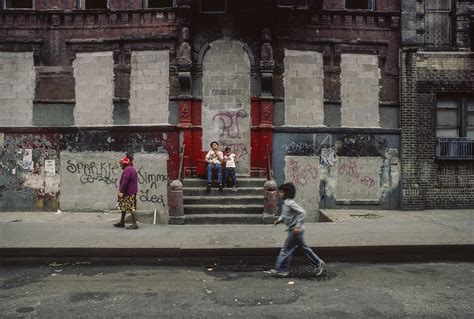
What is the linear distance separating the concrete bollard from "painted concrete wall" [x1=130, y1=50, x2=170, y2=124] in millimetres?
3257

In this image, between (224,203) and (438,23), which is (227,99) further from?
(438,23)

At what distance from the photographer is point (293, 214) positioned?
23.9ft

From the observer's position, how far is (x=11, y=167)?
46.6ft

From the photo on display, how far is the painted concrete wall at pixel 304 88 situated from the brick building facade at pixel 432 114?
8.88 feet

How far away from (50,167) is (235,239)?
25.4 feet

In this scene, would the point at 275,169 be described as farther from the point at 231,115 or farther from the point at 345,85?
the point at 345,85

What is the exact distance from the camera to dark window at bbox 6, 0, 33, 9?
1452 centimetres

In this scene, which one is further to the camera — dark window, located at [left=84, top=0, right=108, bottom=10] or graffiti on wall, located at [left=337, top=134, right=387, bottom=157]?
dark window, located at [left=84, top=0, right=108, bottom=10]

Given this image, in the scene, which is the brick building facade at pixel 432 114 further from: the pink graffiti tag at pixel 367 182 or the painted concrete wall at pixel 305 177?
the painted concrete wall at pixel 305 177

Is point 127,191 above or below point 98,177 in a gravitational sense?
below

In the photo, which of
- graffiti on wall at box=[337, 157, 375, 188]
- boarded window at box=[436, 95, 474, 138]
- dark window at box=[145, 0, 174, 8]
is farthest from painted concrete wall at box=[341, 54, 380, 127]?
dark window at box=[145, 0, 174, 8]

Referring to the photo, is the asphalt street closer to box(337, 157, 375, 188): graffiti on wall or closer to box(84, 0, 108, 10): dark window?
box(337, 157, 375, 188): graffiti on wall

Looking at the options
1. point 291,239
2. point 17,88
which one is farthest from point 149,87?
point 291,239

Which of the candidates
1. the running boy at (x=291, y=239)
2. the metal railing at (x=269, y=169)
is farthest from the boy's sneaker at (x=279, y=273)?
the metal railing at (x=269, y=169)
